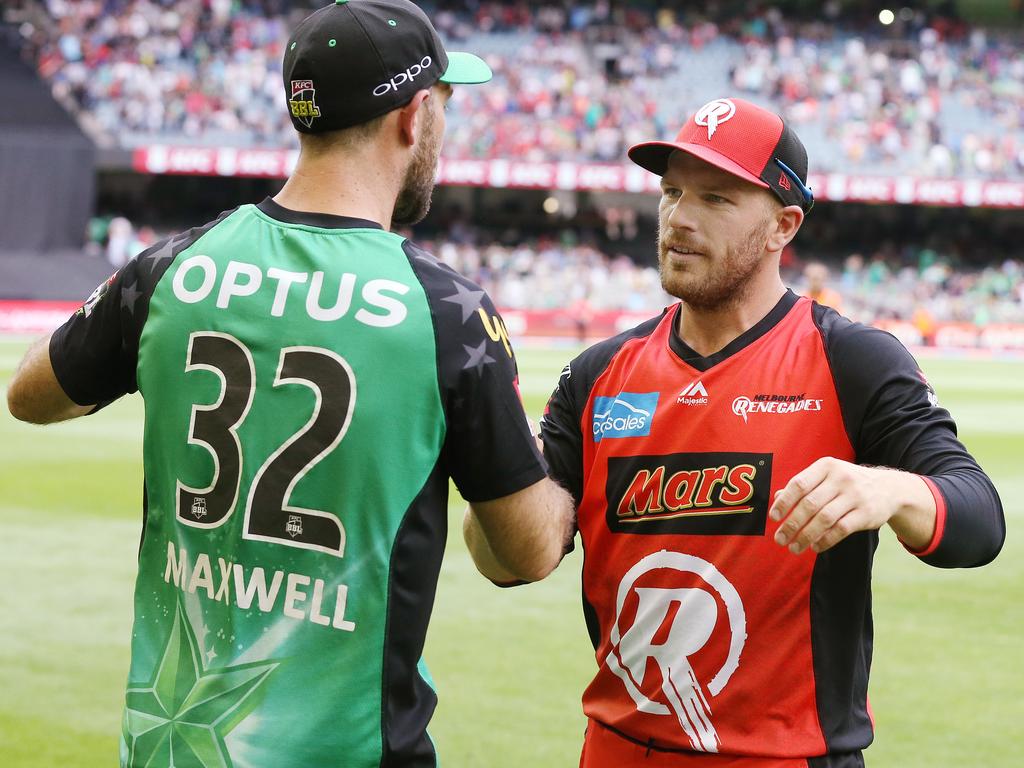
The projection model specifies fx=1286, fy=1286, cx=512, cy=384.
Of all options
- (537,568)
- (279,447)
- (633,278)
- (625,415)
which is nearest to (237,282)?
(279,447)

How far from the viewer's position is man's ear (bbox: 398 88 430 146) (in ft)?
8.34

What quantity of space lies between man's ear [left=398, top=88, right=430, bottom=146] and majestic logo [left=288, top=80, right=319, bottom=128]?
0.17m

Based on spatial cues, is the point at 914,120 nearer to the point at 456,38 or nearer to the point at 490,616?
the point at 456,38

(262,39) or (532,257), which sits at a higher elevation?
(262,39)

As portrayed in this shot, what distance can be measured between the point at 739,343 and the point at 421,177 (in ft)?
3.33

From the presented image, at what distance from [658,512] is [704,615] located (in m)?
0.27

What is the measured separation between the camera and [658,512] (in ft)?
10.2

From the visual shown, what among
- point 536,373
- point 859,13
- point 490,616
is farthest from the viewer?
point 859,13

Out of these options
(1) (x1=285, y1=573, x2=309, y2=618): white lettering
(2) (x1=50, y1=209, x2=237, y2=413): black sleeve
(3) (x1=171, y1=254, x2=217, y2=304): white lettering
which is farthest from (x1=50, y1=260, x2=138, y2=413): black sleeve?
(1) (x1=285, y1=573, x2=309, y2=618): white lettering

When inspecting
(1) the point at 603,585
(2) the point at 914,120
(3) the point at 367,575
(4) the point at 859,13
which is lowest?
(1) the point at 603,585

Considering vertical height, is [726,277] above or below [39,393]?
above

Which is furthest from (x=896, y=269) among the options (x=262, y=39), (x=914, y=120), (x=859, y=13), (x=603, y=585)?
(x=603, y=585)

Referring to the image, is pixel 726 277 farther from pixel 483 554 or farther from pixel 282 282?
pixel 282 282

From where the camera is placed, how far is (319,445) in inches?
93.5
